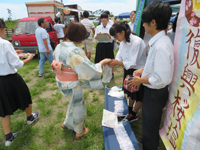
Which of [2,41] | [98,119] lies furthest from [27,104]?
[98,119]

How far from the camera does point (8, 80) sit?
1.93m

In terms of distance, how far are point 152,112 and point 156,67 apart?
542 millimetres

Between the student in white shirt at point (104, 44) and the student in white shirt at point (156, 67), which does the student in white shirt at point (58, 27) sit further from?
the student in white shirt at point (156, 67)

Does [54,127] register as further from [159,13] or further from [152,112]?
[159,13]

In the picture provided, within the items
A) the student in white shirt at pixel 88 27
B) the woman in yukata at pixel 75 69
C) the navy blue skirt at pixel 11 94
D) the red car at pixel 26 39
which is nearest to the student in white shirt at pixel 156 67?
the woman in yukata at pixel 75 69

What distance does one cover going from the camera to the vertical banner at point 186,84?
1040 millimetres

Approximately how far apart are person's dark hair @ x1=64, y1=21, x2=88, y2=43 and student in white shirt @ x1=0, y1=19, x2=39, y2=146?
2.73ft

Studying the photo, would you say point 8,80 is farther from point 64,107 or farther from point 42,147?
point 64,107

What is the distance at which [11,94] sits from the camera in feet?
6.66

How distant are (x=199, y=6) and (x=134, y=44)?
1.00 metres

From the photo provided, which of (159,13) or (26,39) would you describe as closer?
(159,13)

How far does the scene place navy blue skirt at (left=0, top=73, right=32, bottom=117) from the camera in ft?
6.31

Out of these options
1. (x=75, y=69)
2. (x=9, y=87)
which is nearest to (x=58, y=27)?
(x=9, y=87)

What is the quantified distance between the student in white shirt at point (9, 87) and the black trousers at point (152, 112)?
1828 mm
